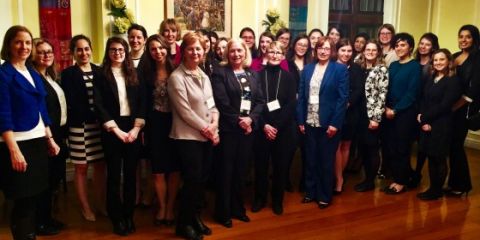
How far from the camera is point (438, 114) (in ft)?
13.1

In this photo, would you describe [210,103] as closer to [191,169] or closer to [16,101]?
[191,169]

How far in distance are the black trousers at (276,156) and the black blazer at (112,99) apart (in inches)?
39.9

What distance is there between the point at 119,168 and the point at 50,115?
24.0 inches

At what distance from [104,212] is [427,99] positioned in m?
2.95

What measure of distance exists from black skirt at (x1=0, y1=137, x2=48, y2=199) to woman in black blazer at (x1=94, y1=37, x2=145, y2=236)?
1.73 ft

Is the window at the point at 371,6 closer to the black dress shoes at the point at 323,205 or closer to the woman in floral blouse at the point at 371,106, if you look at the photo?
the woman in floral blouse at the point at 371,106

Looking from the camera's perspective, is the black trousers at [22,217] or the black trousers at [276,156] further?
the black trousers at [276,156]

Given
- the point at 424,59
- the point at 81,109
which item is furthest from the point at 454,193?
the point at 81,109

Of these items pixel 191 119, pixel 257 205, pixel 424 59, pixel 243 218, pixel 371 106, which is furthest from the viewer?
pixel 424 59

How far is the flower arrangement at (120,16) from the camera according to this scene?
4.82 metres

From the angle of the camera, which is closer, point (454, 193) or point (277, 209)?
point (277, 209)

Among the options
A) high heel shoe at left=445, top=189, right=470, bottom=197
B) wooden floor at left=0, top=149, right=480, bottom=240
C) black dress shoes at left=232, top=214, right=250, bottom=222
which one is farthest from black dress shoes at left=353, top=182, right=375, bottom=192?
black dress shoes at left=232, top=214, right=250, bottom=222

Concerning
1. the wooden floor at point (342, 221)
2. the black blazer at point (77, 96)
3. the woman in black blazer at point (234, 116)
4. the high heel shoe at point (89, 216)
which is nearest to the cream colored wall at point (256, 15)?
the black blazer at point (77, 96)

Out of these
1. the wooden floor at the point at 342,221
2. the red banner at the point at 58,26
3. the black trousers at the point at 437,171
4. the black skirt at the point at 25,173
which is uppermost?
the red banner at the point at 58,26
